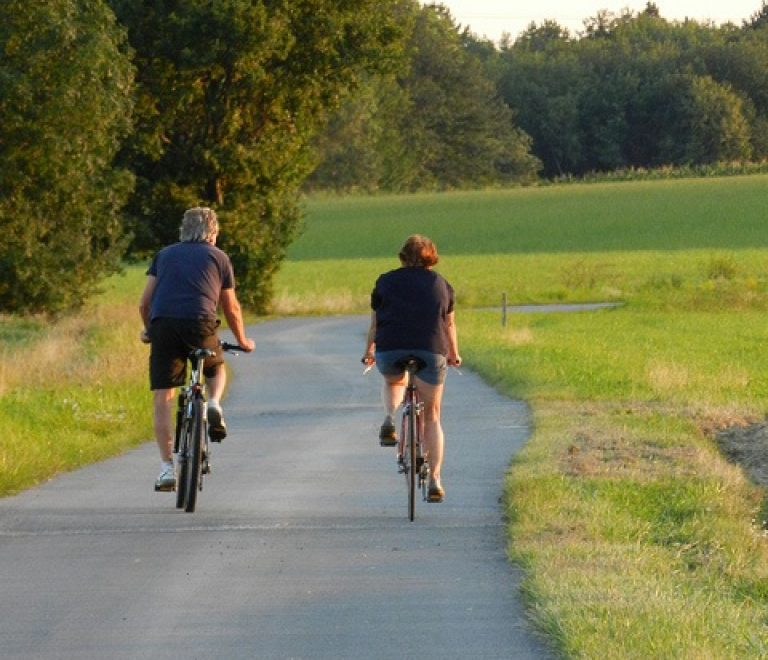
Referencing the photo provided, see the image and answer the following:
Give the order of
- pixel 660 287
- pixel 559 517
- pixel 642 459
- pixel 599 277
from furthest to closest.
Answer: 1. pixel 599 277
2. pixel 660 287
3. pixel 642 459
4. pixel 559 517

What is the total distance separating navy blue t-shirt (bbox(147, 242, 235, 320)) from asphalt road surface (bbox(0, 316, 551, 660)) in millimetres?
1277

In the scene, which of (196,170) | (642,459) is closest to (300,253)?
(196,170)

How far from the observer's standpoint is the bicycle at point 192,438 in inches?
482

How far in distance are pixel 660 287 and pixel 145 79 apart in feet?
68.1

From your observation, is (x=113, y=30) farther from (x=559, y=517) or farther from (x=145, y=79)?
(x=559, y=517)

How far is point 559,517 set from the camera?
38.0 ft

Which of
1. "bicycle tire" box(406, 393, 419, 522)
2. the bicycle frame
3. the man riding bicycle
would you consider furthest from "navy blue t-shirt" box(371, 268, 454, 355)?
the bicycle frame

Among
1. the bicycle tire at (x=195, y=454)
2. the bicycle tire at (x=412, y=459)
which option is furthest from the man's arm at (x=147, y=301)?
the bicycle tire at (x=412, y=459)

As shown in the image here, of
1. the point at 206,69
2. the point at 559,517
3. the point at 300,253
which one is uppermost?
the point at 206,69

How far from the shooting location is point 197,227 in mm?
12602

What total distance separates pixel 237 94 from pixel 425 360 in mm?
34350

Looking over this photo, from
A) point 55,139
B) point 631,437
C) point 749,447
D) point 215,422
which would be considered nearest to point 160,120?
point 55,139

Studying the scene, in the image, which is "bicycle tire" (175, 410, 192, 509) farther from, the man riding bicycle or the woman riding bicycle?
the woman riding bicycle

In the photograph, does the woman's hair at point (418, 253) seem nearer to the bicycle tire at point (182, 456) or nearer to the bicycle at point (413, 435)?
the bicycle at point (413, 435)
